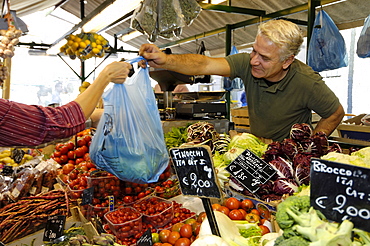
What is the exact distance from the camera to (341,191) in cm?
85

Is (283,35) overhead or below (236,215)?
overhead

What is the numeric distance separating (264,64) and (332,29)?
2458mm

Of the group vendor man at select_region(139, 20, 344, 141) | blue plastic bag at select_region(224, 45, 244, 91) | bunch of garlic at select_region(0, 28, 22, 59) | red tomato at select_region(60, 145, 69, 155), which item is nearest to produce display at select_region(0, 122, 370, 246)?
vendor man at select_region(139, 20, 344, 141)

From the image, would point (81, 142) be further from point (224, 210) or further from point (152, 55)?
point (224, 210)

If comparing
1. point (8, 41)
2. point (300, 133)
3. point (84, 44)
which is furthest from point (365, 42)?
point (8, 41)

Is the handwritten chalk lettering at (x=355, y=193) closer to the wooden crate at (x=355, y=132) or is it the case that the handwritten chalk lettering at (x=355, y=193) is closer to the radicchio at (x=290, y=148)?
the radicchio at (x=290, y=148)

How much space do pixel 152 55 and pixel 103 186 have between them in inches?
38.4

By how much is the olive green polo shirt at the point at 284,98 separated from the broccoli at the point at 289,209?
5.42 ft

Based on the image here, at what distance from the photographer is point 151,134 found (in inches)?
88.0

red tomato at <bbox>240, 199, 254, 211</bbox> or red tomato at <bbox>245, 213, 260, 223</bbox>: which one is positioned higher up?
red tomato at <bbox>240, 199, 254, 211</bbox>

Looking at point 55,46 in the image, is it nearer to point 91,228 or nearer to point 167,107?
point 167,107

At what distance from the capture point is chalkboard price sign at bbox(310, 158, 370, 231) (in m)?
0.83

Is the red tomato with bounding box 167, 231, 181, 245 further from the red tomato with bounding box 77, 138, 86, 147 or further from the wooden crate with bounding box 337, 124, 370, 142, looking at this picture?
the wooden crate with bounding box 337, 124, 370, 142

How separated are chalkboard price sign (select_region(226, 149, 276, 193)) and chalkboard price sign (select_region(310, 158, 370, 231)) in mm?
830
